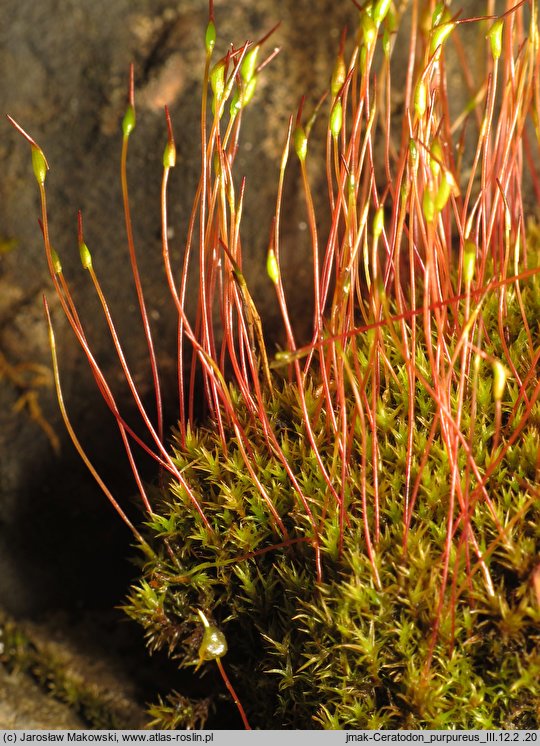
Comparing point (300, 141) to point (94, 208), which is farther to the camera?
point (94, 208)

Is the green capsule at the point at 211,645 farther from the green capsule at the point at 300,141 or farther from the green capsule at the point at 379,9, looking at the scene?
the green capsule at the point at 379,9

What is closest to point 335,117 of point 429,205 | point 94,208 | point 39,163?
point 429,205

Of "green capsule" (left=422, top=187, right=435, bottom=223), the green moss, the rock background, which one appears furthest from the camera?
the rock background

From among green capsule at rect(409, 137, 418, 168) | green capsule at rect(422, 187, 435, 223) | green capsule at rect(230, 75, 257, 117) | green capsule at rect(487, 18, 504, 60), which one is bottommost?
green capsule at rect(422, 187, 435, 223)

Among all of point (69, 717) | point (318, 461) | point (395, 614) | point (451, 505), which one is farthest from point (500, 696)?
point (69, 717)

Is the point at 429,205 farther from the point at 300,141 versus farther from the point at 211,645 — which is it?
the point at 211,645

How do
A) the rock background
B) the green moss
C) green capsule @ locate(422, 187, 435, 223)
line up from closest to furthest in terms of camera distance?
green capsule @ locate(422, 187, 435, 223) < the green moss < the rock background

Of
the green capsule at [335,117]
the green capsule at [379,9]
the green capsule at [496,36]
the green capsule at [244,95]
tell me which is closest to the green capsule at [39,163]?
the green capsule at [244,95]

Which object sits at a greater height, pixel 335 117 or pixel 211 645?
pixel 335 117

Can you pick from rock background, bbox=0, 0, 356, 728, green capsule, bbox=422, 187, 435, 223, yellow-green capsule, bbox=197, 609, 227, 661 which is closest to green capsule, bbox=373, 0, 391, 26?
green capsule, bbox=422, 187, 435, 223

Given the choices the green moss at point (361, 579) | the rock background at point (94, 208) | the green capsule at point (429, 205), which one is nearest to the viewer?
the green capsule at point (429, 205)

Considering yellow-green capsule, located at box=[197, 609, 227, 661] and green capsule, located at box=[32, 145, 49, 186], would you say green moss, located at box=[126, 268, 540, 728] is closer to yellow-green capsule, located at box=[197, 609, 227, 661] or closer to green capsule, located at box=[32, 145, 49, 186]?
yellow-green capsule, located at box=[197, 609, 227, 661]
